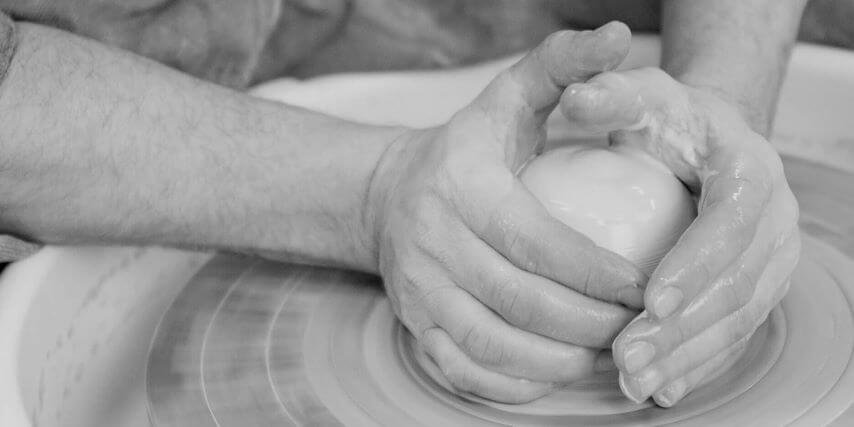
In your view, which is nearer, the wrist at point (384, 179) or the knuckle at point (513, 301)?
the knuckle at point (513, 301)

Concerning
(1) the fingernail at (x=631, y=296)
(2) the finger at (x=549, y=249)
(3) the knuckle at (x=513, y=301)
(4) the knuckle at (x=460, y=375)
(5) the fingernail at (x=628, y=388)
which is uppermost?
(2) the finger at (x=549, y=249)

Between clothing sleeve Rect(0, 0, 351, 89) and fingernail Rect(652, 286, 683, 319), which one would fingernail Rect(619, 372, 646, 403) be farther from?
clothing sleeve Rect(0, 0, 351, 89)

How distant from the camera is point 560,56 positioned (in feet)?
3.44

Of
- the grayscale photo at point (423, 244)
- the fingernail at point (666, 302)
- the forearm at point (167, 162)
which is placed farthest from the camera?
the forearm at point (167, 162)

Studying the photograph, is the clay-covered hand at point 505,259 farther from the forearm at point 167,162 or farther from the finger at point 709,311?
the forearm at point 167,162

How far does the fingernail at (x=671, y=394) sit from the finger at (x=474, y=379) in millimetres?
120

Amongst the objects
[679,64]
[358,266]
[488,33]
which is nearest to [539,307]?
[358,266]

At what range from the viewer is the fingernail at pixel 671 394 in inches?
41.3

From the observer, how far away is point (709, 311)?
3.32 feet

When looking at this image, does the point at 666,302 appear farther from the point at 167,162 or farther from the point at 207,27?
the point at 207,27

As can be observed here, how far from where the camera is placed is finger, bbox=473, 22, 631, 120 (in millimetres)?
1024

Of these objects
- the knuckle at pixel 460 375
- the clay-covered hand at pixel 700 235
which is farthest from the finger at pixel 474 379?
the clay-covered hand at pixel 700 235

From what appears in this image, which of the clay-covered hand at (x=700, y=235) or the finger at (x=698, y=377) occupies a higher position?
the clay-covered hand at (x=700, y=235)

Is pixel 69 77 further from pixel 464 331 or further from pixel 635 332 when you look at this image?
pixel 635 332
